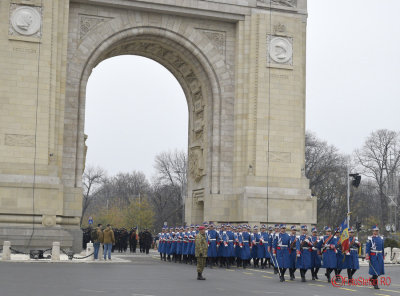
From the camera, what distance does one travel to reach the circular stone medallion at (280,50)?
32094 millimetres

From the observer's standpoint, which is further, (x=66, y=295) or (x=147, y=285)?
(x=147, y=285)

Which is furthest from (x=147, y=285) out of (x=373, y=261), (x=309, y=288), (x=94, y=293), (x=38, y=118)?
(x=38, y=118)

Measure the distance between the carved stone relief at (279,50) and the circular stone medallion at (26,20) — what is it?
33.8ft

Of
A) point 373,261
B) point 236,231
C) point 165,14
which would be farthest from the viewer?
point 165,14

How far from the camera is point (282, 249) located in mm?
19156

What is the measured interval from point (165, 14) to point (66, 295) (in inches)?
795

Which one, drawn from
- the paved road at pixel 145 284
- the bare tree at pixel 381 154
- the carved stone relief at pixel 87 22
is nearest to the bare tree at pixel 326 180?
the bare tree at pixel 381 154

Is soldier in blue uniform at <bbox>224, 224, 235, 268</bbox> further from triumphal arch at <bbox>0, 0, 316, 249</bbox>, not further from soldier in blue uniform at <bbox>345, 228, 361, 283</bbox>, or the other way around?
soldier in blue uniform at <bbox>345, 228, 361, 283</bbox>

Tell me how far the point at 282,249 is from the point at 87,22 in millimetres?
15980

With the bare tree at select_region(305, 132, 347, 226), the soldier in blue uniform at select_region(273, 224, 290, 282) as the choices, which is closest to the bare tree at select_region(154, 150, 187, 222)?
the bare tree at select_region(305, 132, 347, 226)

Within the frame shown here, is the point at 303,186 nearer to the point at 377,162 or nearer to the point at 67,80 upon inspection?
the point at 67,80

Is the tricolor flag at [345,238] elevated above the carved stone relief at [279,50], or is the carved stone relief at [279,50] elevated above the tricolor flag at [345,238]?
the carved stone relief at [279,50]

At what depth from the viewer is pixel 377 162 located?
6125 cm

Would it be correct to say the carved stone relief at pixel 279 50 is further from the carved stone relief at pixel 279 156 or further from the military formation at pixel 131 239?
the military formation at pixel 131 239
